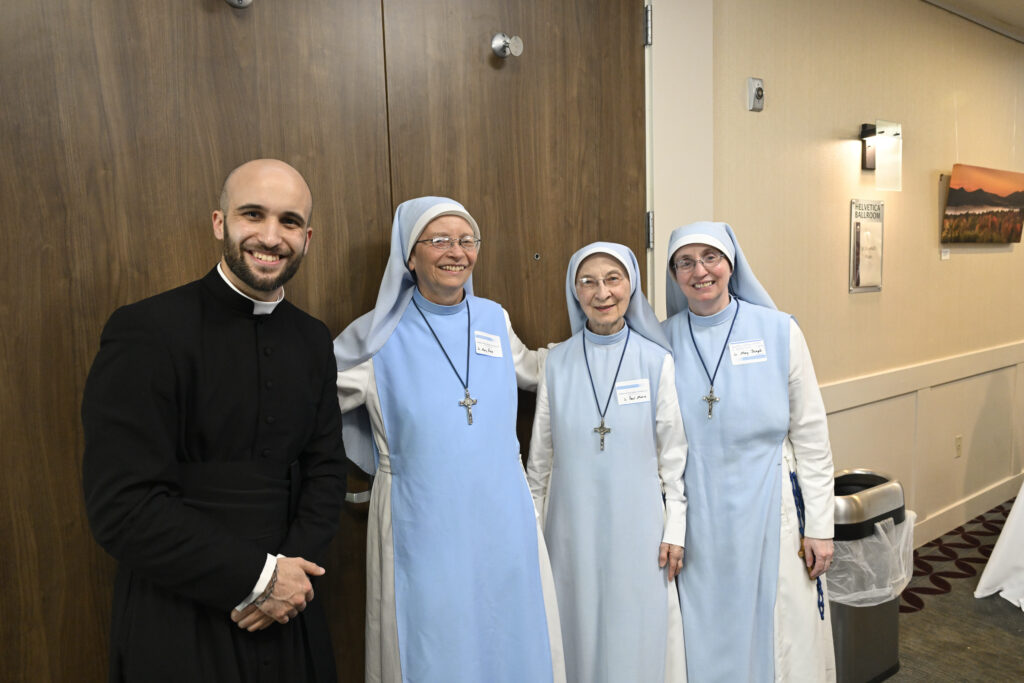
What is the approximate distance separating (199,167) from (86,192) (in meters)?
0.27

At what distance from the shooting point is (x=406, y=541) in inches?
81.3

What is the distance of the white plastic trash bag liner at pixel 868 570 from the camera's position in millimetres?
2893

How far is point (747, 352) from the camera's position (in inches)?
94.9

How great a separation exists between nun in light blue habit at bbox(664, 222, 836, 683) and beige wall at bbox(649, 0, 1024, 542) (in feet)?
2.16

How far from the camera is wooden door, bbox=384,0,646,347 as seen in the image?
2.30 m

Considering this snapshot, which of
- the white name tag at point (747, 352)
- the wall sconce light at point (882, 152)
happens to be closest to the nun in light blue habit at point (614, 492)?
the white name tag at point (747, 352)

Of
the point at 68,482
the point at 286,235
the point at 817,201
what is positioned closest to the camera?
the point at 286,235

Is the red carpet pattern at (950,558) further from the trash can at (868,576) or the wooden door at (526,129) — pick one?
the wooden door at (526,129)

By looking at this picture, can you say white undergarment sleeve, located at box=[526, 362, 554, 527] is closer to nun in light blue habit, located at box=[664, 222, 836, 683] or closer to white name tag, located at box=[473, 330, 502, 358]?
white name tag, located at box=[473, 330, 502, 358]

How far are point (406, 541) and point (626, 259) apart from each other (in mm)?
1104

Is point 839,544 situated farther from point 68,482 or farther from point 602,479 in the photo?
point 68,482

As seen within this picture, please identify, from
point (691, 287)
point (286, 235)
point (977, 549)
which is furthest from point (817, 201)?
point (286, 235)

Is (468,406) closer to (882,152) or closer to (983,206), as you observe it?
(882,152)

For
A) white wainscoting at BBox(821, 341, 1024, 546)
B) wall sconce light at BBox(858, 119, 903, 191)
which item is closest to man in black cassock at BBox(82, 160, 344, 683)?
white wainscoting at BBox(821, 341, 1024, 546)
